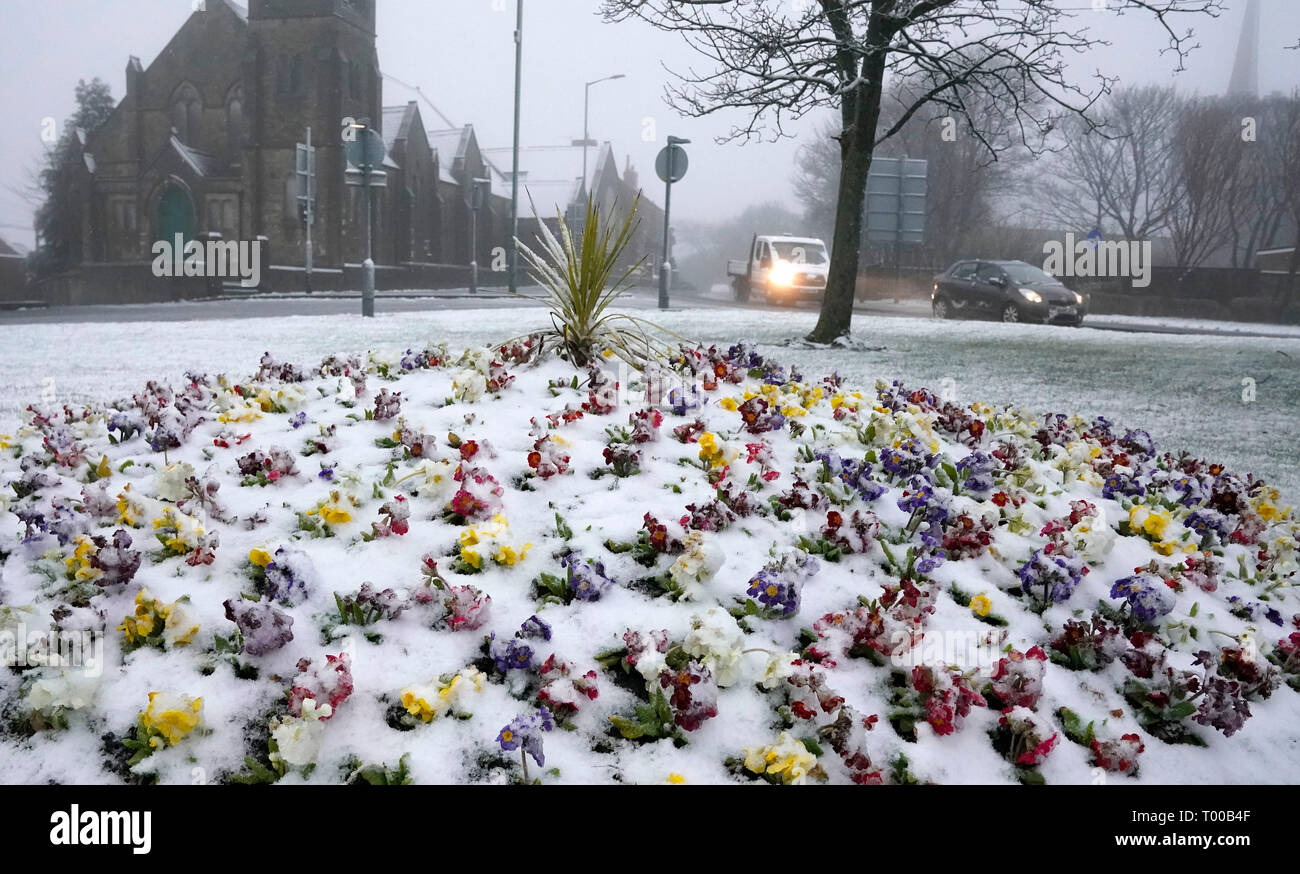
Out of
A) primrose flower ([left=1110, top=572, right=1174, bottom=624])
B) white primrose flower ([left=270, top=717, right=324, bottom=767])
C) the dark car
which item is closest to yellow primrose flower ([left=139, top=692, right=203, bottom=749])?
white primrose flower ([left=270, top=717, right=324, bottom=767])

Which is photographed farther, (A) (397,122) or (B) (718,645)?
(A) (397,122)

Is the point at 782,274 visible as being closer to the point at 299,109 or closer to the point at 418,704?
the point at 418,704

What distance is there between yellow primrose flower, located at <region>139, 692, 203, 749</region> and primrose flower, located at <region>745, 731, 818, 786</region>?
51.4 inches

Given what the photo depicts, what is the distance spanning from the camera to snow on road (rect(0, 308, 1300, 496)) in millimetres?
6457

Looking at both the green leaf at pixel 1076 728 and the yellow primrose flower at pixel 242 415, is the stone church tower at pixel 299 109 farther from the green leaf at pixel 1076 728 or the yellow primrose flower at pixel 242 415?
the green leaf at pixel 1076 728

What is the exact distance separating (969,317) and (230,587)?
18.6 meters

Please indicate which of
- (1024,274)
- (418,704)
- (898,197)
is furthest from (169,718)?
(898,197)

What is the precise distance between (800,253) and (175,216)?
87.7 feet

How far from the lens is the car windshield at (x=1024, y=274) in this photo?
17844mm

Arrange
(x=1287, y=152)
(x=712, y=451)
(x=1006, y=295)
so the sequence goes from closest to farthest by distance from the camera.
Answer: (x=712, y=451) < (x=1006, y=295) < (x=1287, y=152)

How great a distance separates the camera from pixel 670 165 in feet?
46.7

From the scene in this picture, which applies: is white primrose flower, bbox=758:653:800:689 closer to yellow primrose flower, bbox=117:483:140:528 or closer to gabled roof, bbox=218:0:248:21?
yellow primrose flower, bbox=117:483:140:528
